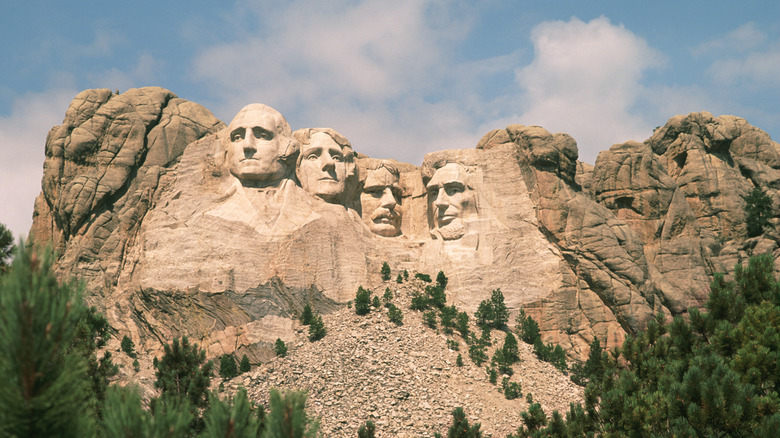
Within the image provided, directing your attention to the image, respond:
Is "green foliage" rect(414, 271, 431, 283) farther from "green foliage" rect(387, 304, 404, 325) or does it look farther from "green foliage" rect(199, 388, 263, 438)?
"green foliage" rect(199, 388, 263, 438)

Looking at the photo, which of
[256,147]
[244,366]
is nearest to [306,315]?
[244,366]

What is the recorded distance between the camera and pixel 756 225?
127ft

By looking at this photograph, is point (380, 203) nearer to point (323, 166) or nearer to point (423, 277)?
point (323, 166)

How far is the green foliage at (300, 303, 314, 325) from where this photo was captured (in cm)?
3284

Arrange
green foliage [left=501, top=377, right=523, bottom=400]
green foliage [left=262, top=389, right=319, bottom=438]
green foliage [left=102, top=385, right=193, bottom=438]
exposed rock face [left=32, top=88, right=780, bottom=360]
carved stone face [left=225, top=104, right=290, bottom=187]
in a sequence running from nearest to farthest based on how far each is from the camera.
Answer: green foliage [left=102, top=385, right=193, bottom=438], green foliage [left=262, top=389, right=319, bottom=438], green foliage [left=501, top=377, right=523, bottom=400], exposed rock face [left=32, top=88, right=780, bottom=360], carved stone face [left=225, top=104, right=290, bottom=187]

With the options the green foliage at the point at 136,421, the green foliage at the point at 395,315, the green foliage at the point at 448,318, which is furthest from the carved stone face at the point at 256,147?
the green foliage at the point at 136,421

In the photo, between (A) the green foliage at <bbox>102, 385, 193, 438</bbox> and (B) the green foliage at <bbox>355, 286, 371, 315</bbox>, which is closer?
(A) the green foliage at <bbox>102, 385, 193, 438</bbox>

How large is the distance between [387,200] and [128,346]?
13287 millimetres

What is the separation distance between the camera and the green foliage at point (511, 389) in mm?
30761

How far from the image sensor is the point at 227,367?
30703mm

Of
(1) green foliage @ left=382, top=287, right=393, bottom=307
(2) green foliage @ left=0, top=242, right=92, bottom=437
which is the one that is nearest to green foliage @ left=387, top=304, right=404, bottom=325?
(1) green foliage @ left=382, top=287, right=393, bottom=307

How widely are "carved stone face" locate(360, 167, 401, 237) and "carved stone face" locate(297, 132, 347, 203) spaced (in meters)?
2.17

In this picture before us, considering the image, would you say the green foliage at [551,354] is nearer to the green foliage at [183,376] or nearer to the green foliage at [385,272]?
the green foliage at [385,272]

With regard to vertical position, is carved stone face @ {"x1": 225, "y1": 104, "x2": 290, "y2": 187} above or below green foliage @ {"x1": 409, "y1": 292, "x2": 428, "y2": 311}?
above
